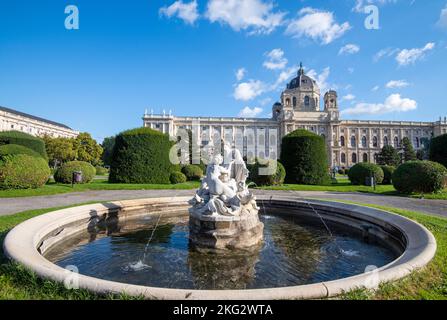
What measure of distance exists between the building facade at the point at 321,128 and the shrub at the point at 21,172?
66144mm

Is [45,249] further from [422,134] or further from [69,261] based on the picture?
[422,134]

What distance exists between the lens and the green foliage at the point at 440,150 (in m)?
19.8

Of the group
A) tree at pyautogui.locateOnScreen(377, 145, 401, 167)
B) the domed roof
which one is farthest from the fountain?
the domed roof

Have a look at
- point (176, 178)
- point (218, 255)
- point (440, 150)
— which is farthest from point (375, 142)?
point (218, 255)

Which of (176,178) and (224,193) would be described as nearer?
(224,193)

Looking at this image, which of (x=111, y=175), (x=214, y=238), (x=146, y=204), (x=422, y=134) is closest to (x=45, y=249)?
(x=214, y=238)

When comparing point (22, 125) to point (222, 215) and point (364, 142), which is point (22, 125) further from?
point (364, 142)

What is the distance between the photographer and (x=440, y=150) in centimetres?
2006

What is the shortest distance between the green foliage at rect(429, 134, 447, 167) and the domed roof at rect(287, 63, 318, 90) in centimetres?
6648

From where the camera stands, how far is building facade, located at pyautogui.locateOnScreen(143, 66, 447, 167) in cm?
7981

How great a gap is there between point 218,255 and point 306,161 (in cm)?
1674

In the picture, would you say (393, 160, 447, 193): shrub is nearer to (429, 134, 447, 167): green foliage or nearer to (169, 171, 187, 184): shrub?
(429, 134, 447, 167): green foliage

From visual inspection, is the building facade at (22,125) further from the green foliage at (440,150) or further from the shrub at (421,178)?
the green foliage at (440,150)

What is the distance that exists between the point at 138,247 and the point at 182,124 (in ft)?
260
